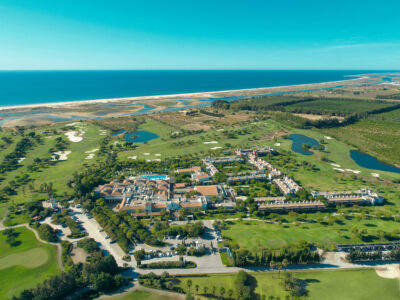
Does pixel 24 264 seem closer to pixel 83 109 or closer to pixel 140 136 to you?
pixel 140 136

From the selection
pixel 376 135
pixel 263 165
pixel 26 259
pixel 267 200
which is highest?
pixel 376 135

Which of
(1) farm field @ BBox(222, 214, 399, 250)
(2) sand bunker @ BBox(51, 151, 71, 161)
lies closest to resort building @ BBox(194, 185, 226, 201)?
(1) farm field @ BBox(222, 214, 399, 250)

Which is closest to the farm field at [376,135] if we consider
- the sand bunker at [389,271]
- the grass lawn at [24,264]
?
the sand bunker at [389,271]

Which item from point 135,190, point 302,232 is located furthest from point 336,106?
point 135,190

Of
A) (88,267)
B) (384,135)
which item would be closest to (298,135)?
(384,135)

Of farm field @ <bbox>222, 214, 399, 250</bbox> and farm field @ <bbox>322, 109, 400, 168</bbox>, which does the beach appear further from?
farm field @ <bbox>222, 214, 399, 250</bbox>

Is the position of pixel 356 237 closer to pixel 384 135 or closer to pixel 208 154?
pixel 208 154
